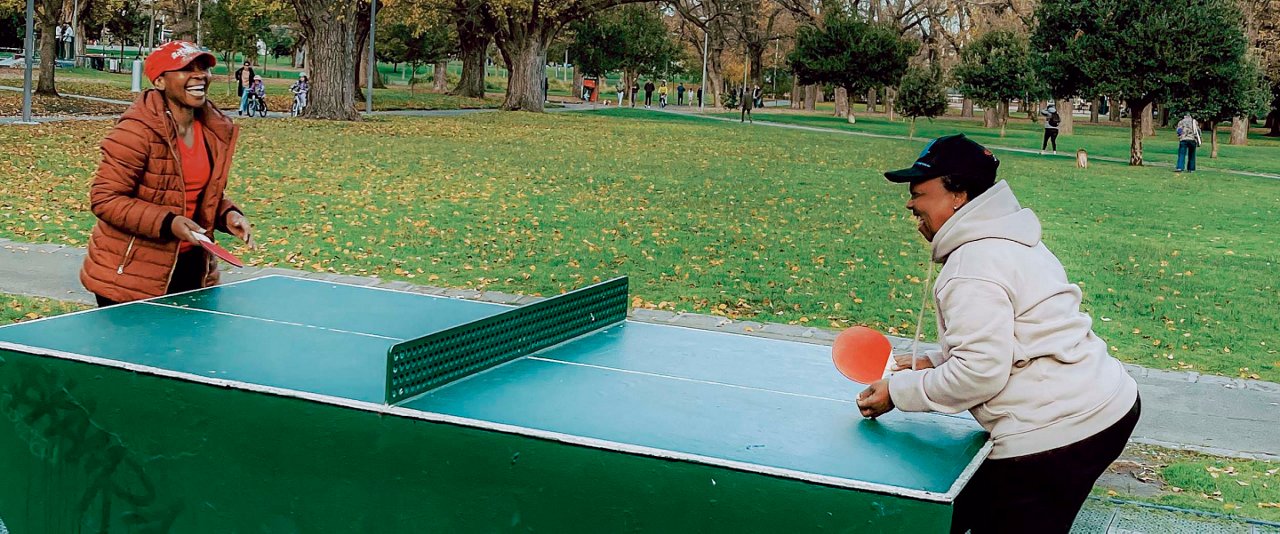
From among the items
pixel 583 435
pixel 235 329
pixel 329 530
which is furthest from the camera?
pixel 235 329

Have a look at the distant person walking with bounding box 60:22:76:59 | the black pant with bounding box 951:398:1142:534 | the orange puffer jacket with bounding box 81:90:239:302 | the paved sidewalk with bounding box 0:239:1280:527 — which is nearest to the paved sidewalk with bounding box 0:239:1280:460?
the paved sidewalk with bounding box 0:239:1280:527

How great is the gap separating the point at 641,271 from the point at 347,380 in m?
7.84

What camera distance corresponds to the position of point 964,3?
198ft

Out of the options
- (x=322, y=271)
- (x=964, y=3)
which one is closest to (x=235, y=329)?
(x=322, y=271)

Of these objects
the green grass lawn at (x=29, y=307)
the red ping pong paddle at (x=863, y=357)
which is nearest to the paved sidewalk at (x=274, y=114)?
the green grass lawn at (x=29, y=307)

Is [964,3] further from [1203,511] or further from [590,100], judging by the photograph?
[1203,511]

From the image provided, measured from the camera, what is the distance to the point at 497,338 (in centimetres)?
492

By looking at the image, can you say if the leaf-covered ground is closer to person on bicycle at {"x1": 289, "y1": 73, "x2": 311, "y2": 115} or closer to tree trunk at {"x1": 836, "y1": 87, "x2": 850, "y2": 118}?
person on bicycle at {"x1": 289, "y1": 73, "x2": 311, "y2": 115}

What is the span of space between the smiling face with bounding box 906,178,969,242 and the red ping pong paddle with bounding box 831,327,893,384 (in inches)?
21.8

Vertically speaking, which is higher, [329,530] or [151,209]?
[151,209]

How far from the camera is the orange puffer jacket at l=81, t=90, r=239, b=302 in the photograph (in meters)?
5.42

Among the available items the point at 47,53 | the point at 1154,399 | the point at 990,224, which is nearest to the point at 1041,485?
the point at 990,224

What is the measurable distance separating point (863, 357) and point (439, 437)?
1.36 meters

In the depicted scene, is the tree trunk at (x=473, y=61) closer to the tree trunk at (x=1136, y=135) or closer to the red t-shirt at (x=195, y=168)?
the tree trunk at (x=1136, y=135)
